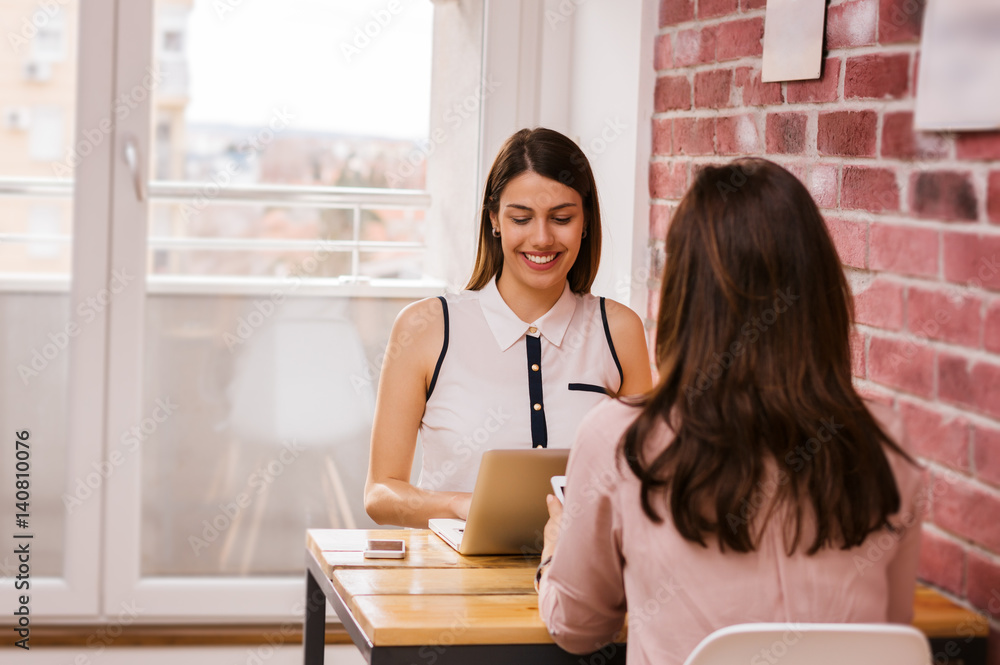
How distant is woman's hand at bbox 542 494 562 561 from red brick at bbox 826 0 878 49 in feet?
3.01

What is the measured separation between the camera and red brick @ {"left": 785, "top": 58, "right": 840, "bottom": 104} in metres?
1.84

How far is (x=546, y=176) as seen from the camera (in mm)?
2135

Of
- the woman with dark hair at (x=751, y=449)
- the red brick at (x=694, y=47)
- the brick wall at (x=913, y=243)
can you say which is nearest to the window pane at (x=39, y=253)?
the red brick at (x=694, y=47)

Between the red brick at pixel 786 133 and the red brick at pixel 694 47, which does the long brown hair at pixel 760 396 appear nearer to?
the red brick at pixel 786 133

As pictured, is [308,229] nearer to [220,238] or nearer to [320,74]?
[220,238]

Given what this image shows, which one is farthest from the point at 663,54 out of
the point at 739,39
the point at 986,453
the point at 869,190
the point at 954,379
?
the point at 986,453

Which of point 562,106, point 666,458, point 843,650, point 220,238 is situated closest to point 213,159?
point 220,238

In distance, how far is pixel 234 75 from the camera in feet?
9.32

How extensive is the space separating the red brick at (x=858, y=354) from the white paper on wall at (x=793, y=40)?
0.48m

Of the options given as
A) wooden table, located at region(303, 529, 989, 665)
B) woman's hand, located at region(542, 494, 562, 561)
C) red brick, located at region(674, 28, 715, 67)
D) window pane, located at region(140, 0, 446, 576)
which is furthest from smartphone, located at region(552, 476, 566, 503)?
window pane, located at region(140, 0, 446, 576)

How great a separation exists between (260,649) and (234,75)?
159cm

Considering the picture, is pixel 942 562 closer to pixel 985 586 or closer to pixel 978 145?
pixel 985 586

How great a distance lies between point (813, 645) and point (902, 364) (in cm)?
65

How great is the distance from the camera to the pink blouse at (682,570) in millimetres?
1225
